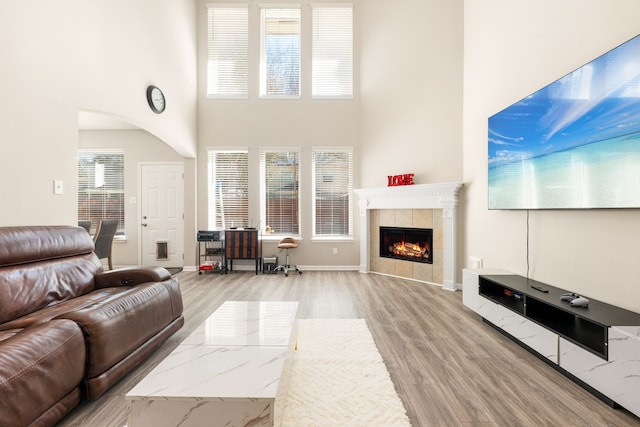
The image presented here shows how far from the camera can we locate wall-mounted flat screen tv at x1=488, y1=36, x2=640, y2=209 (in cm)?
186

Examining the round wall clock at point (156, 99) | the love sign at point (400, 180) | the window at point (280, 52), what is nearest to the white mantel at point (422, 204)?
the love sign at point (400, 180)

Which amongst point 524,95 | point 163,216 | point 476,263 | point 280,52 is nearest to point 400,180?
point 476,263

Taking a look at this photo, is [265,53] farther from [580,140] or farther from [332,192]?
[580,140]

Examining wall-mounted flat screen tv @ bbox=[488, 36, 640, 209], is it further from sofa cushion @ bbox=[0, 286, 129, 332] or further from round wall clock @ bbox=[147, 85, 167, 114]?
round wall clock @ bbox=[147, 85, 167, 114]

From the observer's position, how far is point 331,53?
5.75 meters

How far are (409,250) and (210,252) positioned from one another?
350 cm

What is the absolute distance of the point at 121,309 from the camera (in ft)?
6.25

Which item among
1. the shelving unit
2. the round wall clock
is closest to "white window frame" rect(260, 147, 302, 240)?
the shelving unit

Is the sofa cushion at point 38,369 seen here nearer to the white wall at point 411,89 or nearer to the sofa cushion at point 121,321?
the sofa cushion at point 121,321

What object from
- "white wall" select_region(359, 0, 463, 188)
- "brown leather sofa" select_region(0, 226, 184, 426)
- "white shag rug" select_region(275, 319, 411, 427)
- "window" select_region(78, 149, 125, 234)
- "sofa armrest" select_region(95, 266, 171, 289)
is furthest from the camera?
"window" select_region(78, 149, 125, 234)

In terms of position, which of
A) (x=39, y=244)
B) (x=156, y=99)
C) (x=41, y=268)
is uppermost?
(x=156, y=99)

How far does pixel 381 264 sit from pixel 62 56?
4890 millimetres

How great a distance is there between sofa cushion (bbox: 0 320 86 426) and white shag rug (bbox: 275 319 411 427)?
108 centimetres

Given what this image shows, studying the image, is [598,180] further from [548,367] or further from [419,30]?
[419,30]
